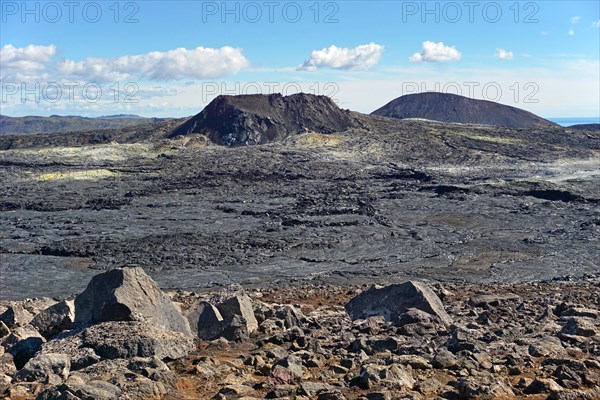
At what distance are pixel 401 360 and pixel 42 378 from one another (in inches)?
172

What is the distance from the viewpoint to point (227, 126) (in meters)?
72.2

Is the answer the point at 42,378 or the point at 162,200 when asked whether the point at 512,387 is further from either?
the point at 162,200

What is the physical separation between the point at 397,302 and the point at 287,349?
3028mm

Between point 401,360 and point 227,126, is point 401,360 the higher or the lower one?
the lower one

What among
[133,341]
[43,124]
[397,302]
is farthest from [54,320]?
[43,124]

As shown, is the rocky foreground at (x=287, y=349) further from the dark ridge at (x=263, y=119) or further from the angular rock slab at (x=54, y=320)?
the dark ridge at (x=263, y=119)

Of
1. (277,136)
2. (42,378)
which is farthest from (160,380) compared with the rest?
(277,136)

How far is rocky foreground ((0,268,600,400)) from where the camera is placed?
710cm

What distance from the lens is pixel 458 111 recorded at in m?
124

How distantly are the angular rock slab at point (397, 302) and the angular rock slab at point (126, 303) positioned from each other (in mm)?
3663

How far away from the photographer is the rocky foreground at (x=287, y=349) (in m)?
7.10

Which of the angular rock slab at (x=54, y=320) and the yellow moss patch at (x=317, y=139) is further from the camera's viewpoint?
the yellow moss patch at (x=317, y=139)

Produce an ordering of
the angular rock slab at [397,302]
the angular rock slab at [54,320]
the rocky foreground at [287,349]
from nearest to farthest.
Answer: the rocky foreground at [287,349], the angular rock slab at [54,320], the angular rock slab at [397,302]

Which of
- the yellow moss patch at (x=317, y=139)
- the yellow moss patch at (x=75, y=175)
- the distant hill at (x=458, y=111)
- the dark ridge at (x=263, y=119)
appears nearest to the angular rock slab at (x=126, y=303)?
the yellow moss patch at (x=75, y=175)
